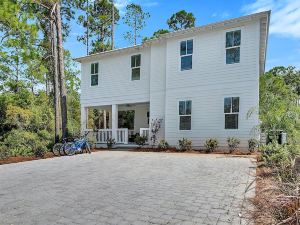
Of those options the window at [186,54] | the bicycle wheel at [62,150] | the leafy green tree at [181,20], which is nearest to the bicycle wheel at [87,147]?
the bicycle wheel at [62,150]

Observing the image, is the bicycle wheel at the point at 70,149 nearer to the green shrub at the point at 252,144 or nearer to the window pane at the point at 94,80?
the window pane at the point at 94,80

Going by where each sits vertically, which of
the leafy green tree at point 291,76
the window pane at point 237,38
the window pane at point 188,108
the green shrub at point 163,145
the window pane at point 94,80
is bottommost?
the green shrub at point 163,145

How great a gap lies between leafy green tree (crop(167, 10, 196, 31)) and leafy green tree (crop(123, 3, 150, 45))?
121 inches

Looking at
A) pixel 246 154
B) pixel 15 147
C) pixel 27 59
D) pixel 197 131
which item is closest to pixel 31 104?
pixel 27 59

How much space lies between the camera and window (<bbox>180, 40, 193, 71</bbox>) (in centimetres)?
1520

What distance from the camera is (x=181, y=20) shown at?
1273 inches

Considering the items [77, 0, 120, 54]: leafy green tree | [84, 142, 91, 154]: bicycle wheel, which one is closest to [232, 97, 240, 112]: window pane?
[84, 142, 91, 154]: bicycle wheel

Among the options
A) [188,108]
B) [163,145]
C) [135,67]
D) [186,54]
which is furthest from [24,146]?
[186,54]

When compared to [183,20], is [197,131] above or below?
below

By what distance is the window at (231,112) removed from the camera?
1374 centimetres

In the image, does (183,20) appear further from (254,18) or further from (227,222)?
(227,222)

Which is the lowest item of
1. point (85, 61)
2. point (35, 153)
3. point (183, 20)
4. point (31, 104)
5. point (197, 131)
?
point (35, 153)

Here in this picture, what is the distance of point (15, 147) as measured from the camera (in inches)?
589

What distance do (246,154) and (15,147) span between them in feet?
35.2
